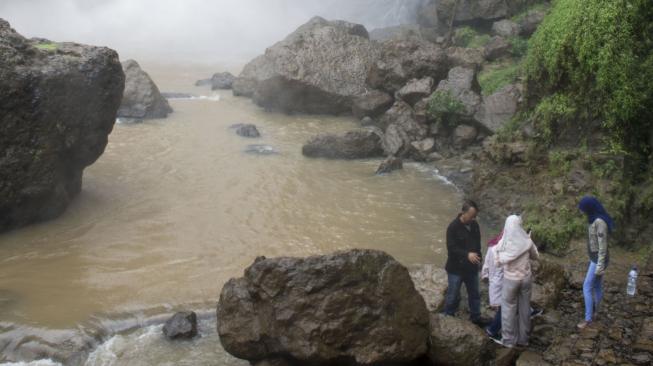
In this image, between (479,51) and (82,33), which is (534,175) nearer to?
(479,51)

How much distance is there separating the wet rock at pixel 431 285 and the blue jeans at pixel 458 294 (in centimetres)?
42

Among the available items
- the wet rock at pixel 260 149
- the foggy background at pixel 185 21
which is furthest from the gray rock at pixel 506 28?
the foggy background at pixel 185 21

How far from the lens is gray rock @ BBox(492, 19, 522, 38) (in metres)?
24.1

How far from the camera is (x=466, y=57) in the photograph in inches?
899

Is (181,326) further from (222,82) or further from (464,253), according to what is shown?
(222,82)

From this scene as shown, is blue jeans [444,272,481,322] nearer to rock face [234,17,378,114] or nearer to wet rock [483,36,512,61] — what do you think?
rock face [234,17,378,114]

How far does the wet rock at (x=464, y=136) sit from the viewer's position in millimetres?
17828

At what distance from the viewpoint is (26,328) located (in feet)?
28.2

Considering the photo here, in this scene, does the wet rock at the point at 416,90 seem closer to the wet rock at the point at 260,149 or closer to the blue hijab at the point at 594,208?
the wet rock at the point at 260,149

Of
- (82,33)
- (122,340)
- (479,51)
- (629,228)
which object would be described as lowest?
(122,340)

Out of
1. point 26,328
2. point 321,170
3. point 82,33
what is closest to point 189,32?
point 82,33

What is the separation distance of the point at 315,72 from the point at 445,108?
665 centimetres

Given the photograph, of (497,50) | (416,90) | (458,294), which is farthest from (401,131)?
(458,294)

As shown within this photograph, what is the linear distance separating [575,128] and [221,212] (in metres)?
7.83
